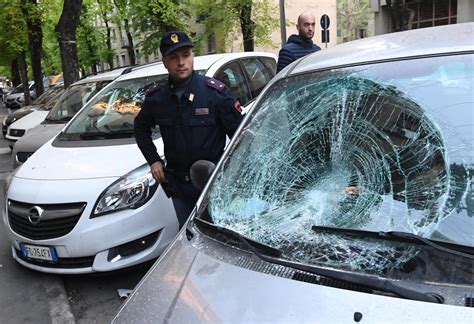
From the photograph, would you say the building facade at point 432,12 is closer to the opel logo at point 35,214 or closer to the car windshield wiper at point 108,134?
the car windshield wiper at point 108,134

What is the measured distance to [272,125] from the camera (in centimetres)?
245

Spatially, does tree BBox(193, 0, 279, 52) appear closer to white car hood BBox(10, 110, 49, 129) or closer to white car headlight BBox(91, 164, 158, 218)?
white car hood BBox(10, 110, 49, 129)

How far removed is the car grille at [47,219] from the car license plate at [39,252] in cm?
8

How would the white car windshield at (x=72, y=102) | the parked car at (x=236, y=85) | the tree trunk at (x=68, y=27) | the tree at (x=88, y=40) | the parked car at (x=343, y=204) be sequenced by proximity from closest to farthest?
the parked car at (x=343, y=204), the parked car at (x=236, y=85), the white car windshield at (x=72, y=102), the tree trunk at (x=68, y=27), the tree at (x=88, y=40)

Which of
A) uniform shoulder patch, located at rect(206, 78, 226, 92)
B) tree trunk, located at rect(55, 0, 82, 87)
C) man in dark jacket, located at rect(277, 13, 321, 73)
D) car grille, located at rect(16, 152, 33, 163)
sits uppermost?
tree trunk, located at rect(55, 0, 82, 87)

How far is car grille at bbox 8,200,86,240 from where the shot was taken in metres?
3.62

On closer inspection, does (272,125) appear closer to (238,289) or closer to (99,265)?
(238,289)

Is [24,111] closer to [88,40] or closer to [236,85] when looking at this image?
[236,85]

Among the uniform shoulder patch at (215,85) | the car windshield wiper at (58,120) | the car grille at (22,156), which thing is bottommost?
the car grille at (22,156)

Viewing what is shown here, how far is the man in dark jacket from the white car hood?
5961 millimetres

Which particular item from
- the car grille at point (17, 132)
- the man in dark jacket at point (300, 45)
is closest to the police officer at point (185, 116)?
the man in dark jacket at point (300, 45)

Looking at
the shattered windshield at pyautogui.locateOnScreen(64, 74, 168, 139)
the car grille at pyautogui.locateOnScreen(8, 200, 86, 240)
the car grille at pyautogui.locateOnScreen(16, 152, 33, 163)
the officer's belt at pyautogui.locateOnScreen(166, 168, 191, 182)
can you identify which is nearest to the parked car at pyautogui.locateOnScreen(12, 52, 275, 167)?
the car grille at pyautogui.locateOnScreen(16, 152, 33, 163)

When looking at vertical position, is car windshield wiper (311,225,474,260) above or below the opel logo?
above

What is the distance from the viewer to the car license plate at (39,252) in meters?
3.72
